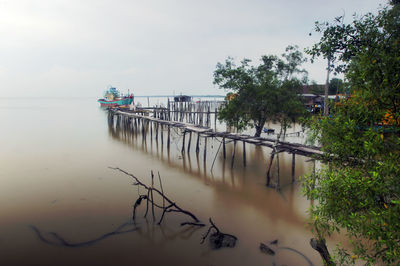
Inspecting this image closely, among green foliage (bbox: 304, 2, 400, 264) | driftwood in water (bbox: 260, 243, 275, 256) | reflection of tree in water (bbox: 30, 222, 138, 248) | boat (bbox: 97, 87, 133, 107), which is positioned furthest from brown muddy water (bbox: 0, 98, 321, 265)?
boat (bbox: 97, 87, 133, 107)

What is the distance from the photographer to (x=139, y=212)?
7.56 metres

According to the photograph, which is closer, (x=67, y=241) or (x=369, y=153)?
(x=369, y=153)

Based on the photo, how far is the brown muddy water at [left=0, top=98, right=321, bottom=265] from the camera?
5.63m

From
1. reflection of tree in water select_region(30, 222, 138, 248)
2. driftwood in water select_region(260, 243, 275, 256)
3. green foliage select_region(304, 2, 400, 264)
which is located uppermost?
green foliage select_region(304, 2, 400, 264)

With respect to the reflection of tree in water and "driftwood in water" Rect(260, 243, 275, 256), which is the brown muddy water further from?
"driftwood in water" Rect(260, 243, 275, 256)

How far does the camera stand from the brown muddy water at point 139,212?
5.63 meters

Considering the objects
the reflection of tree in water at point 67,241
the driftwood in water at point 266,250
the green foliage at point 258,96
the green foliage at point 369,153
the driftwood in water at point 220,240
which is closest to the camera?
the green foliage at point 369,153

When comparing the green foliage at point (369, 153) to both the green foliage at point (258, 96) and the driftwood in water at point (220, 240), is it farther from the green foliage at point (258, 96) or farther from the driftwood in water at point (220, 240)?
the green foliage at point (258, 96)

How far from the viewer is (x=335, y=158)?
365 cm

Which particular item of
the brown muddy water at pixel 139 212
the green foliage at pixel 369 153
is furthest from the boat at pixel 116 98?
the green foliage at pixel 369 153

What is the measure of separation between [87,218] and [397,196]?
7635 millimetres

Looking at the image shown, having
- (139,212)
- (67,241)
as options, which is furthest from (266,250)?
(67,241)

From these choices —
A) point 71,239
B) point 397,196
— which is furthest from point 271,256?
point 71,239

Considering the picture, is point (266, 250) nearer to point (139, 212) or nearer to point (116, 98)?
point (139, 212)
